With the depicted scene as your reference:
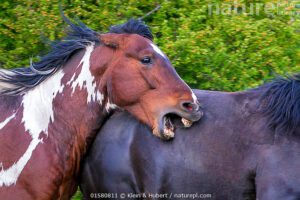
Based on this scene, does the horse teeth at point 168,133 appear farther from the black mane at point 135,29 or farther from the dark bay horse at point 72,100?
the black mane at point 135,29

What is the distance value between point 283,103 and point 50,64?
162 cm

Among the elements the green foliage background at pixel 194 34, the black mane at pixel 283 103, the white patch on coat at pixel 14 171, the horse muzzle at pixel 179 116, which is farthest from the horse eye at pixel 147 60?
the green foliage background at pixel 194 34

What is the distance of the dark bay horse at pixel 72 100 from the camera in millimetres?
3971

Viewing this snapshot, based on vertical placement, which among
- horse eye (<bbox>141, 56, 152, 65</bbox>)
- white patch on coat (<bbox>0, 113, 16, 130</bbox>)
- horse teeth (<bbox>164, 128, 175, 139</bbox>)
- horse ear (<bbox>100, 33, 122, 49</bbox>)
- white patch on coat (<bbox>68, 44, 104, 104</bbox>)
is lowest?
horse teeth (<bbox>164, 128, 175, 139</bbox>)

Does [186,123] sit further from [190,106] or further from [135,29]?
[135,29]

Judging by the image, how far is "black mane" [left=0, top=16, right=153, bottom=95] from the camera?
14.1 ft

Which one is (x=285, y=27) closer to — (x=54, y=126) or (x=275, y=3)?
(x=275, y=3)

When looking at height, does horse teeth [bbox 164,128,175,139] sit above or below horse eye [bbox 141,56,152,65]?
below

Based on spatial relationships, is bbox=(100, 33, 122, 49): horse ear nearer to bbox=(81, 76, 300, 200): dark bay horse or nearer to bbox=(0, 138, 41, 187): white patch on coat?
bbox=(81, 76, 300, 200): dark bay horse

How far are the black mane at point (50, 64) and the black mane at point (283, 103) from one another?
89cm

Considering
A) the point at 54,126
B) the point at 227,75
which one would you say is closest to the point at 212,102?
the point at 54,126

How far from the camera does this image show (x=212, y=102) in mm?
4137

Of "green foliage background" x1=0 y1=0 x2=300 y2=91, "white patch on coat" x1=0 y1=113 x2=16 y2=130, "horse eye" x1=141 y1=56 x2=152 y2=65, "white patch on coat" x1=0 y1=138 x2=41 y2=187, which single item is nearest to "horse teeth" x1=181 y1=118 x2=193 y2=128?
"horse eye" x1=141 y1=56 x2=152 y2=65

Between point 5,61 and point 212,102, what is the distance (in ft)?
7.38
